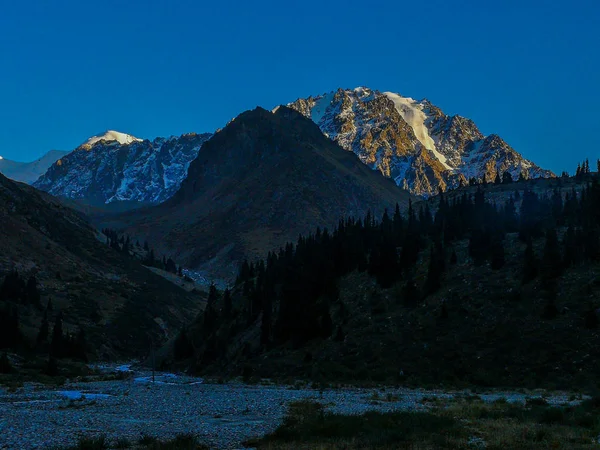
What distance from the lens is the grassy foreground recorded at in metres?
23.6

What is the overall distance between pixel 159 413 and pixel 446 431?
19.7 m

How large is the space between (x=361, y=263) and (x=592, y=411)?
3016 inches

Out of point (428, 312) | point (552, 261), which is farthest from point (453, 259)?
point (428, 312)

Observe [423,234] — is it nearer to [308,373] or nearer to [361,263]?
[361,263]

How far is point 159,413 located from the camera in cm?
3922

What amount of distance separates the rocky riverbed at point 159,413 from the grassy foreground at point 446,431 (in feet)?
7.92

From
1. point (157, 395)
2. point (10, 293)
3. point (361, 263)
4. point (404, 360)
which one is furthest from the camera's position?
point (10, 293)

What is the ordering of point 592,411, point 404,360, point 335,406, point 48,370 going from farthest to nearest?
1. point 48,370
2. point 404,360
3. point 335,406
4. point 592,411

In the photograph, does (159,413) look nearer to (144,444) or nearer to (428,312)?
(144,444)

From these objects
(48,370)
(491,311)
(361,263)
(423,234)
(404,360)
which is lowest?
(48,370)

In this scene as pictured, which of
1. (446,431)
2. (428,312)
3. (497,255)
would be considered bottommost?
(446,431)

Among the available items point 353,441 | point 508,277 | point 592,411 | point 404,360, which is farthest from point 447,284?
point 353,441

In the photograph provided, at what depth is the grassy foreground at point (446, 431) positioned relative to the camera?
23609 millimetres

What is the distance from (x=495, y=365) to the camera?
6550cm
